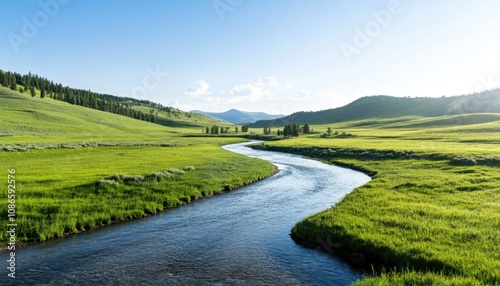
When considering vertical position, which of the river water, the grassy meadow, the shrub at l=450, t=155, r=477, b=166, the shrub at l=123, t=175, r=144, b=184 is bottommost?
the river water

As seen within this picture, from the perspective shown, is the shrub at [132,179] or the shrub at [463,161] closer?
the shrub at [132,179]

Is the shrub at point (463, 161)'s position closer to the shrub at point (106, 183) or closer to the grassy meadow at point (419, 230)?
the grassy meadow at point (419, 230)

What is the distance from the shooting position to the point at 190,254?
59.1ft

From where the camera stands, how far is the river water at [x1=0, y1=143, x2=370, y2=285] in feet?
49.6

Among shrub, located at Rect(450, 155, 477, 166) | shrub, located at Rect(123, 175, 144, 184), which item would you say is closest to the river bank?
shrub, located at Rect(450, 155, 477, 166)

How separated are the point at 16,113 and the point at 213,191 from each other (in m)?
149

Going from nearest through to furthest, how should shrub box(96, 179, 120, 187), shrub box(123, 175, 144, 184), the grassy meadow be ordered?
the grassy meadow → shrub box(96, 179, 120, 187) → shrub box(123, 175, 144, 184)

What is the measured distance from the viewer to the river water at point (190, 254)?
15133mm

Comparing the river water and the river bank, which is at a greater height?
the river bank

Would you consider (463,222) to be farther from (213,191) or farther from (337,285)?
(213,191)

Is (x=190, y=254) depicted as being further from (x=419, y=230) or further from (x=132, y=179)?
(x=132, y=179)

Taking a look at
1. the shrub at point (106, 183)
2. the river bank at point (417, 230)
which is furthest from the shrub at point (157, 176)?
the river bank at point (417, 230)

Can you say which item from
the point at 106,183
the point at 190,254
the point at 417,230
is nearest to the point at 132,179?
the point at 106,183

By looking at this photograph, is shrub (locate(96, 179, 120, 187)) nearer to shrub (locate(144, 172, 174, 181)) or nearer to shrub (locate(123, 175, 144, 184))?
shrub (locate(123, 175, 144, 184))
